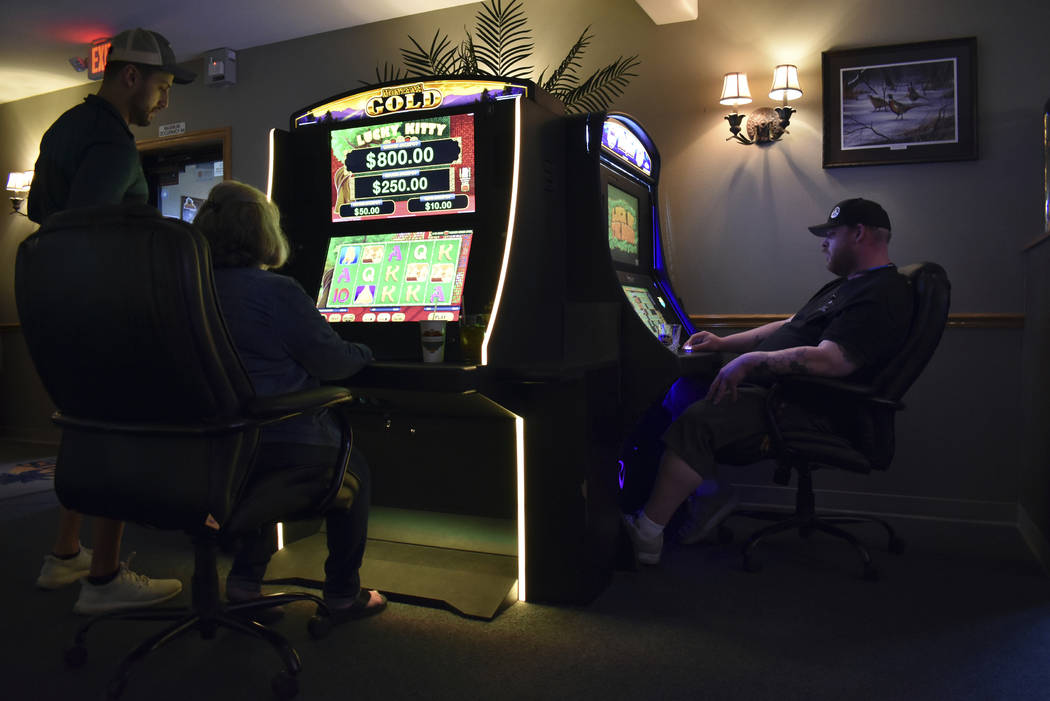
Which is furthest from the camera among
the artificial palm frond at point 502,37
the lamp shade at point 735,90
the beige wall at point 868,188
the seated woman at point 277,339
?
the artificial palm frond at point 502,37

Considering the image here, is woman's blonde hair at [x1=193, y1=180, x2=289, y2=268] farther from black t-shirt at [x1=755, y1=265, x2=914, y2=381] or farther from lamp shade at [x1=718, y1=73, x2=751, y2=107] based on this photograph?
lamp shade at [x1=718, y1=73, x2=751, y2=107]

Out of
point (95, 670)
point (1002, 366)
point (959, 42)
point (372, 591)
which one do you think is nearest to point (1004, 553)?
point (1002, 366)

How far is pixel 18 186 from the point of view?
5.80 m

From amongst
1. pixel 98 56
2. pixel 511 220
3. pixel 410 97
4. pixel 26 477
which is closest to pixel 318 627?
pixel 511 220

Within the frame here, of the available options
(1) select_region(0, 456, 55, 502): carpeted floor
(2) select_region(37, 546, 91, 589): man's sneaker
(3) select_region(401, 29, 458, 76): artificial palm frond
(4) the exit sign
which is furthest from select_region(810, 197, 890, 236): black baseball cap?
(4) the exit sign

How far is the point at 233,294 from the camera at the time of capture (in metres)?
1.92

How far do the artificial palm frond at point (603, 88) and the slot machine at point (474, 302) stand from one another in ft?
4.15

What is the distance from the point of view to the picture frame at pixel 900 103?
3246 millimetres

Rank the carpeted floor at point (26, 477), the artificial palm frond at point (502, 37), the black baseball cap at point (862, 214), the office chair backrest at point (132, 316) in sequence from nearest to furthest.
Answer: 1. the office chair backrest at point (132, 316)
2. the black baseball cap at point (862, 214)
3. the artificial palm frond at point (502, 37)
4. the carpeted floor at point (26, 477)

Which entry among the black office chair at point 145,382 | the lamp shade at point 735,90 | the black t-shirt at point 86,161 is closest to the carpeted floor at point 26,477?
the black t-shirt at point 86,161

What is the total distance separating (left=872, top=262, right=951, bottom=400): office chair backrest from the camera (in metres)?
2.54

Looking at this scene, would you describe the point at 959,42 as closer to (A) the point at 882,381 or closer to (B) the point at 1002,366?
(B) the point at 1002,366

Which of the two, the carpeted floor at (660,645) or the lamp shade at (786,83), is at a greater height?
the lamp shade at (786,83)

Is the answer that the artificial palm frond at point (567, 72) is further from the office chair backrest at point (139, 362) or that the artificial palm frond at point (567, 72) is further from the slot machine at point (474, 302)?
the office chair backrest at point (139, 362)
